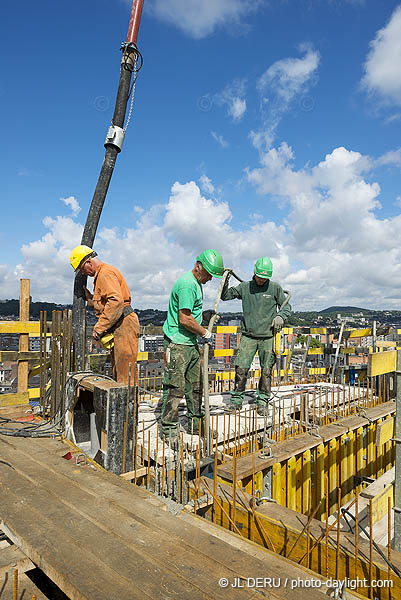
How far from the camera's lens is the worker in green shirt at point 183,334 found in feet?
13.9

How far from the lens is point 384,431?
2971mm

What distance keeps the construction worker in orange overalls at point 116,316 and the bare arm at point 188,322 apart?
2.65ft

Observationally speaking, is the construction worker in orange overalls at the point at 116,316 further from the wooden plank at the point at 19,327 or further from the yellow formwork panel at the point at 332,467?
the yellow formwork panel at the point at 332,467

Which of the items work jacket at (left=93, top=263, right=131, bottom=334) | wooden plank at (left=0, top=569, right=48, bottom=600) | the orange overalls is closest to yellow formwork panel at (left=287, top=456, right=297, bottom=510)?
the orange overalls

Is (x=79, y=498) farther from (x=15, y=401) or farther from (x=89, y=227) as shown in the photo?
(x=89, y=227)

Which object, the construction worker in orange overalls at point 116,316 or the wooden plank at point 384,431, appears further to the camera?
the construction worker in orange overalls at point 116,316

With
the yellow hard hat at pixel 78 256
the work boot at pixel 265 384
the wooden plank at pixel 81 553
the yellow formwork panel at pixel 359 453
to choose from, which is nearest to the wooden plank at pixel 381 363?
the wooden plank at pixel 81 553

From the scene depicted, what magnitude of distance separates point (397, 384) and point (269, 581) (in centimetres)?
174

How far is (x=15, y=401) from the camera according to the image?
5805 mm

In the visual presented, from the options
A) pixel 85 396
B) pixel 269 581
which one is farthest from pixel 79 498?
pixel 85 396

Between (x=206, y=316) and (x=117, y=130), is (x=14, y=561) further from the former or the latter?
(x=117, y=130)

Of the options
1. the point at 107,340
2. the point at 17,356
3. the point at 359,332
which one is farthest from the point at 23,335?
the point at 359,332

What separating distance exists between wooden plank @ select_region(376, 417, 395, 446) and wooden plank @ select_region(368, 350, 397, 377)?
43cm

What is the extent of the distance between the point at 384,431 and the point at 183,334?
7.47 ft
